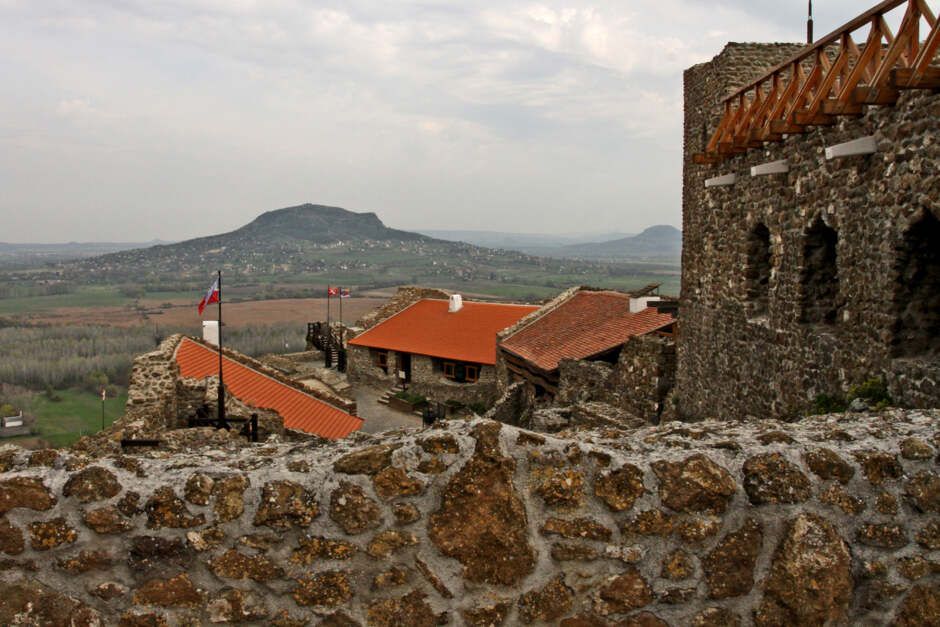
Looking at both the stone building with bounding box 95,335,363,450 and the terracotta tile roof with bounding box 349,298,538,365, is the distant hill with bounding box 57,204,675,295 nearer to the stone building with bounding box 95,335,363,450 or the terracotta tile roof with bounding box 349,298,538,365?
the terracotta tile roof with bounding box 349,298,538,365

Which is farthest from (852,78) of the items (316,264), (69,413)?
(316,264)

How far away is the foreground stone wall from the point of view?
284cm

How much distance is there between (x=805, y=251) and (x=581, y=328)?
53.4 ft

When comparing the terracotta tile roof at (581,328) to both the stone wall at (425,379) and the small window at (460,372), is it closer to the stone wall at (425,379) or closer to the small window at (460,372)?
the stone wall at (425,379)

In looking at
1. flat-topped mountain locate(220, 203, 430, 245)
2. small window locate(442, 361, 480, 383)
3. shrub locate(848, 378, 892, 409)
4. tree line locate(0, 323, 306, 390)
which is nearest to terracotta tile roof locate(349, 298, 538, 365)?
small window locate(442, 361, 480, 383)

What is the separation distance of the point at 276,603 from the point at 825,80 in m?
6.48

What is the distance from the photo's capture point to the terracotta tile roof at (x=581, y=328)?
21.3 metres

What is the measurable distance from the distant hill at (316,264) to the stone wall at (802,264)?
330ft

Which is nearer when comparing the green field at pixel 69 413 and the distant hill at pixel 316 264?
the green field at pixel 69 413

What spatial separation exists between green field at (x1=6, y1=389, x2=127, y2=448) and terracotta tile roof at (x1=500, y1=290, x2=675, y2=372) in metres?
23.0

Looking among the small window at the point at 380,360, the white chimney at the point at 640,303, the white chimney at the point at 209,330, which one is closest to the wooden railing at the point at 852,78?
the white chimney at the point at 640,303

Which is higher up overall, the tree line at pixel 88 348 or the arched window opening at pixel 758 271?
the arched window opening at pixel 758 271

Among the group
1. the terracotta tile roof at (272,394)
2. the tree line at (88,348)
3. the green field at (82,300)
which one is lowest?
the tree line at (88,348)

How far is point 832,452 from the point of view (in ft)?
10.6
